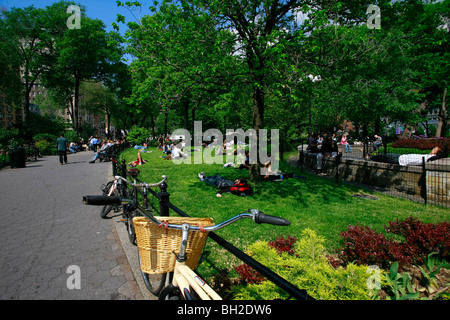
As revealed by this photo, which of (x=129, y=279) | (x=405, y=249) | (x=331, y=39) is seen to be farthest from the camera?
(x=331, y=39)

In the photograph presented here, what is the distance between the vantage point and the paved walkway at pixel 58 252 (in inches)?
131

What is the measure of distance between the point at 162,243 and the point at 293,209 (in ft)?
17.7

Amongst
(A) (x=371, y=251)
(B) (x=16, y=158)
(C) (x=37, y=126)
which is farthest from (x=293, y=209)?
(C) (x=37, y=126)

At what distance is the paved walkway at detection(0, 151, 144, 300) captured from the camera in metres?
3.33

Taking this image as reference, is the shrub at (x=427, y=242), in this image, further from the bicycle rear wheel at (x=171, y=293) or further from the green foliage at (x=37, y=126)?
the green foliage at (x=37, y=126)

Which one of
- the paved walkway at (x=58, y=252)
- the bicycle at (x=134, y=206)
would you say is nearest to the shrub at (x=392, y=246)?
the bicycle at (x=134, y=206)

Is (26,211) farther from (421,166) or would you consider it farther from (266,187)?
(421,166)

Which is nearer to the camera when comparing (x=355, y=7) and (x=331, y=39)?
(x=331, y=39)

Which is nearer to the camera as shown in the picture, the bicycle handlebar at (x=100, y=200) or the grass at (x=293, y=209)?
the bicycle handlebar at (x=100, y=200)

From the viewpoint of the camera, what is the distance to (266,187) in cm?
935

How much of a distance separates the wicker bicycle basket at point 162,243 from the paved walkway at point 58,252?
1478 mm

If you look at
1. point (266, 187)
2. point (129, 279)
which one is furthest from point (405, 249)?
point (266, 187)
